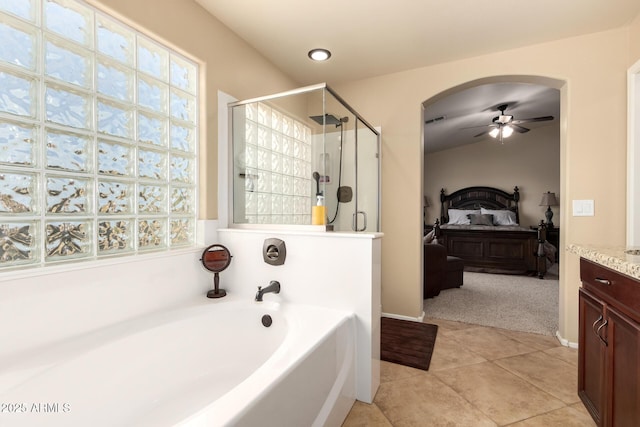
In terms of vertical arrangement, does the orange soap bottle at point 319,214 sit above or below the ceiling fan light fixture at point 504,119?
below

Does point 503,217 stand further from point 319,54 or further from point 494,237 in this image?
point 319,54

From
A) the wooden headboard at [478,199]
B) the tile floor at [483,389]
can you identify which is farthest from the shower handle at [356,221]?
the wooden headboard at [478,199]

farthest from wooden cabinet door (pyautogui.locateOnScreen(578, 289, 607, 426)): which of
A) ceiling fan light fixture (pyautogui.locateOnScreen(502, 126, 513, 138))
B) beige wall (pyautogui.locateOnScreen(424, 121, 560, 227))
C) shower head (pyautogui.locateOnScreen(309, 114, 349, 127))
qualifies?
beige wall (pyautogui.locateOnScreen(424, 121, 560, 227))

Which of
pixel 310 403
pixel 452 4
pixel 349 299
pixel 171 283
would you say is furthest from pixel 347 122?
pixel 310 403

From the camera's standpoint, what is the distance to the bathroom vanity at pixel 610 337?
1.05 meters

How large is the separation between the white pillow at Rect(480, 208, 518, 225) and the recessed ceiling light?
5055mm

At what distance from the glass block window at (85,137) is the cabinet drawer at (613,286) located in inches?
85.9

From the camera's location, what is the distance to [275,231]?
186 cm

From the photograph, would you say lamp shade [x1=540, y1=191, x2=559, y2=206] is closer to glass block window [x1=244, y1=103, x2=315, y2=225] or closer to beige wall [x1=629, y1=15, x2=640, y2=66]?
beige wall [x1=629, y1=15, x2=640, y2=66]

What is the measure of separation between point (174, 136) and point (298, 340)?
1438 millimetres

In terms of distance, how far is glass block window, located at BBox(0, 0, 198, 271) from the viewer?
121 cm

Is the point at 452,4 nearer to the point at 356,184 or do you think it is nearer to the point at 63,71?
the point at 356,184

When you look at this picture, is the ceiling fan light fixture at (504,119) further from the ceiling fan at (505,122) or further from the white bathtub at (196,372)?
the white bathtub at (196,372)

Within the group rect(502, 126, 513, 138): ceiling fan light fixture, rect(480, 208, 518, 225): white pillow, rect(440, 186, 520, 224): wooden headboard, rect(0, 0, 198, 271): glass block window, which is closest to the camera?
rect(0, 0, 198, 271): glass block window
